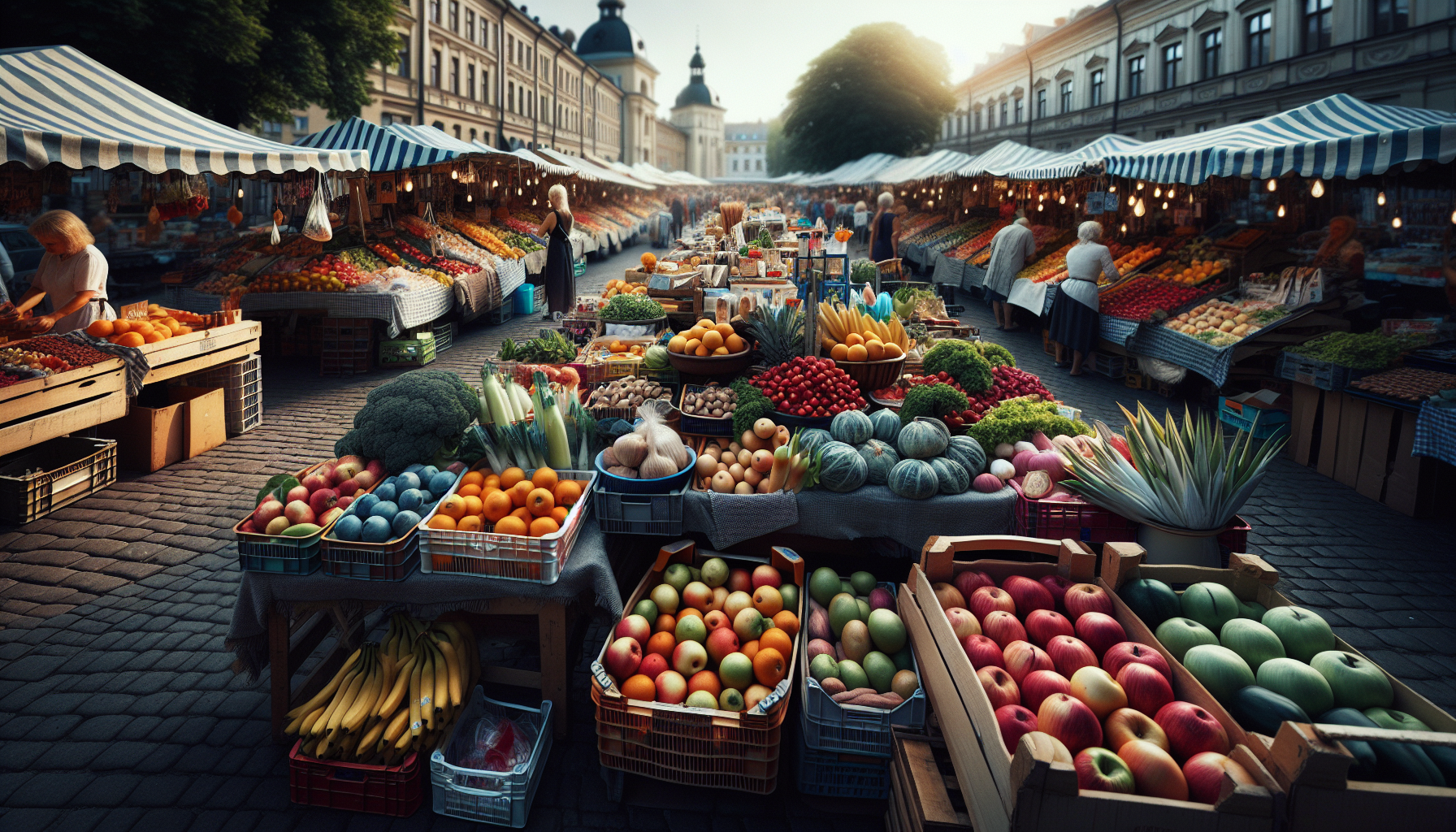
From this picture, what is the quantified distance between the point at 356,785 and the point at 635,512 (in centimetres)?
141

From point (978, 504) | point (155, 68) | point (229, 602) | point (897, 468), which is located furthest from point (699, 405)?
point (155, 68)

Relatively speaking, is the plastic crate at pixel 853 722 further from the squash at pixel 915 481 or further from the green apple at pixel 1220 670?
the squash at pixel 915 481

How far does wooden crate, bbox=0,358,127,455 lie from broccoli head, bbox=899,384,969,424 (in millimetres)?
5389

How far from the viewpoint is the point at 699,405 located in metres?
4.21

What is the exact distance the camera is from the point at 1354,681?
7.27 feet

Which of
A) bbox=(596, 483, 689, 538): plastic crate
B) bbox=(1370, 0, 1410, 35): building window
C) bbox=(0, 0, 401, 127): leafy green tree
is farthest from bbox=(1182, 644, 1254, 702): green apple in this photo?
bbox=(1370, 0, 1410, 35): building window

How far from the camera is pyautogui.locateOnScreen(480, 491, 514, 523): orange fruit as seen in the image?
3.20m

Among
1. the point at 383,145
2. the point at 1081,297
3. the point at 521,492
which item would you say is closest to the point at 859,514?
the point at 521,492

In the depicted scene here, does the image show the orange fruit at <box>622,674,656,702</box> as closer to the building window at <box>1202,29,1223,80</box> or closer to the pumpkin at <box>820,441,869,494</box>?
the pumpkin at <box>820,441,869,494</box>

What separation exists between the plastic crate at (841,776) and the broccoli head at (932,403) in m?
1.72

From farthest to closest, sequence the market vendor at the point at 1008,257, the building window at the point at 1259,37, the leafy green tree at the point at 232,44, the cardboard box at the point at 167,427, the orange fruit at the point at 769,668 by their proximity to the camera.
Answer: the building window at the point at 1259,37 → the market vendor at the point at 1008,257 → the leafy green tree at the point at 232,44 → the cardboard box at the point at 167,427 → the orange fruit at the point at 769,668

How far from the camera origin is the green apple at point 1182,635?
2500 mm

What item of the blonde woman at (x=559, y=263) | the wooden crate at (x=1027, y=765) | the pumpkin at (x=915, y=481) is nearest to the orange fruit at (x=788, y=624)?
the wooden crate at (x=1027, y=765)

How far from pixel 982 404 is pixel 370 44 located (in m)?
20.5
